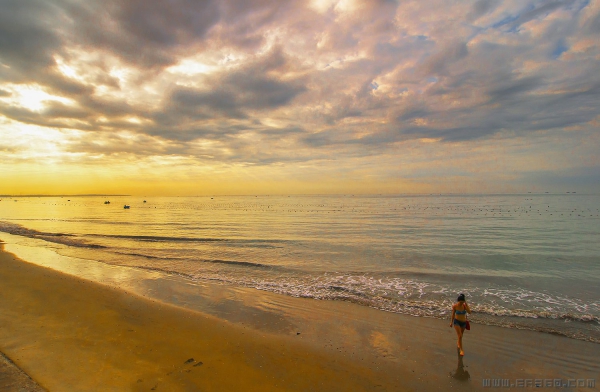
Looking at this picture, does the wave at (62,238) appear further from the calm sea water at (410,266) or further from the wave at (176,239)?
the wave at (176,239)

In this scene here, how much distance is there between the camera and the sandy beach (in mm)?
7633

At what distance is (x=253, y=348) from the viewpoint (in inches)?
369

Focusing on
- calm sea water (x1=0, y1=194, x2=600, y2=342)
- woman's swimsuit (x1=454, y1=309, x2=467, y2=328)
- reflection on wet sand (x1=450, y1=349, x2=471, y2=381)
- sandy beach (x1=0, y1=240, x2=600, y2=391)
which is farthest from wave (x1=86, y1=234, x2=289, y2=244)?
reflection on wet sand (x1=450, y1=349, x2=471, y2=381)

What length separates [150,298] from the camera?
1428 centimetres

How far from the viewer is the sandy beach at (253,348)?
25.0 ft

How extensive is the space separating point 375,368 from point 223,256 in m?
19.1

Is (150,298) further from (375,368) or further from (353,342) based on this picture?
(375,368)

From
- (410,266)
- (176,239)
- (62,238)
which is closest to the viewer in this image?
(410,266)

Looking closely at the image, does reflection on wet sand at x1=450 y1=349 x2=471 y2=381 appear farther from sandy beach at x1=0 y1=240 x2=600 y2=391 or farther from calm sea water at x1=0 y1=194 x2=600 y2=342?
calm sea water at x1=0 y1=194 x2=600 y2=342

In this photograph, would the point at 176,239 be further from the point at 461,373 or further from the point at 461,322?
the point at 461,373

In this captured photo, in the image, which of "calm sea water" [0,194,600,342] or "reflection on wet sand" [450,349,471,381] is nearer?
"reflection on wet sand" [450,349,471,381]

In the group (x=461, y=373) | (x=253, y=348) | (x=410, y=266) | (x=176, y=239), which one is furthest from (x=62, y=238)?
(x=461, y=373)

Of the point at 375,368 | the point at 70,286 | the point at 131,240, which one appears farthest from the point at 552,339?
the point at 131,240

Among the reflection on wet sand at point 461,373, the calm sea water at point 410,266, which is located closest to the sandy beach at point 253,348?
the reflection on wet sand at point 461,373
